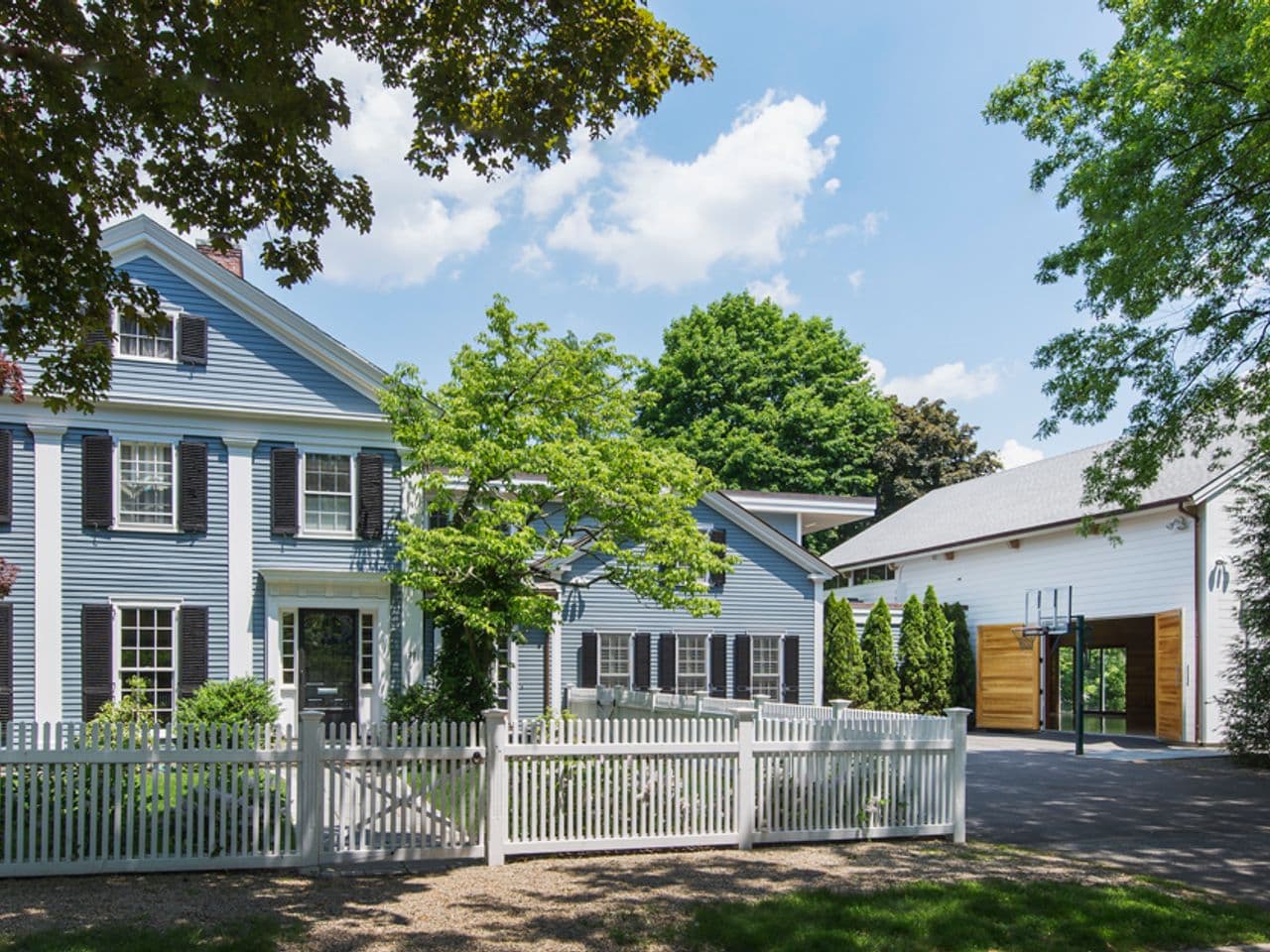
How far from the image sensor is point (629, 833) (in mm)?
10039

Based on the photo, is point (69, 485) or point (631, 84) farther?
point (69, 485)

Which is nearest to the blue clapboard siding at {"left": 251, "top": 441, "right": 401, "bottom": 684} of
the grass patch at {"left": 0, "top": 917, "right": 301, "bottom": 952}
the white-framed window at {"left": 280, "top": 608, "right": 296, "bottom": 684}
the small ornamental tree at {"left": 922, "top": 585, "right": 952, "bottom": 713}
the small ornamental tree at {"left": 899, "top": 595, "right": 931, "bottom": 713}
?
the white-framed window at {"left": 280, "top": 608, "right": 296, "bottom": 684}

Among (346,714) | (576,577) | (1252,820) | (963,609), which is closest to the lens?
(1252,820)

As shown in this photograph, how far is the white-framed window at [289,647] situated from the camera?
17969 millimetres

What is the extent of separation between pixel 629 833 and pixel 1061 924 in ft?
12.3

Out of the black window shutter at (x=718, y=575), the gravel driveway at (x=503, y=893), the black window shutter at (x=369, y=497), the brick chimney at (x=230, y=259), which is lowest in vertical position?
the gravel driveway at (x=503, y=893)

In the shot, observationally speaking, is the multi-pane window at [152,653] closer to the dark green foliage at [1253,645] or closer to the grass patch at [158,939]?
the grass patch at [158,939]

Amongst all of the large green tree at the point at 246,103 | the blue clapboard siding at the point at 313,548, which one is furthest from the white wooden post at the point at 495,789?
the blue clapboard siding at the point at 313,548

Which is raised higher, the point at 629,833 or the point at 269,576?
the point at 269,576

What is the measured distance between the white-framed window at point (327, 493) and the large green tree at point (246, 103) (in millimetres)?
8165

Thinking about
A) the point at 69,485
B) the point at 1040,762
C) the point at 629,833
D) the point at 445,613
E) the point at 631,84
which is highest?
the point at 631,84

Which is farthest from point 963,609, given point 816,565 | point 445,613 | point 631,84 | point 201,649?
point 631,84

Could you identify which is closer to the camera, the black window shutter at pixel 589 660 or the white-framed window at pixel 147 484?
the white-framed window at pixel 147 484

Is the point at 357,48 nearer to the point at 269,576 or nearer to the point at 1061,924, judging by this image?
the point at 1061,924
